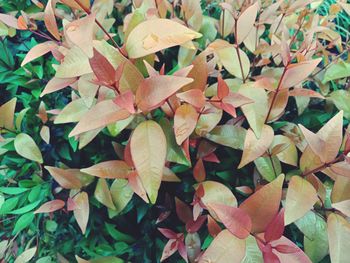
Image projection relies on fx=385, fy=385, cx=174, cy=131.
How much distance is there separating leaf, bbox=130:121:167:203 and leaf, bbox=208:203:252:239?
0.28 ft

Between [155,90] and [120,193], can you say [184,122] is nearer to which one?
[155,90]

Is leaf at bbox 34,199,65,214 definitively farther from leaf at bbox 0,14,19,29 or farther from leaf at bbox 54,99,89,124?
leaf at bbox 0,14,19,29

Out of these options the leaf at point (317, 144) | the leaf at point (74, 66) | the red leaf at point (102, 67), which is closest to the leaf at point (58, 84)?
the leaf at point (74, 66)

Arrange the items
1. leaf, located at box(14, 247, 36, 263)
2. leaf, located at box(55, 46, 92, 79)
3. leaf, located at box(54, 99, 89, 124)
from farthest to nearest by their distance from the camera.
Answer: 1. leaf, located at box(14, 247, 36, 263)
2. leaf, located at box(54, 99, 89, 124)
3. leaf, located at box(55, 46, 92, 79)

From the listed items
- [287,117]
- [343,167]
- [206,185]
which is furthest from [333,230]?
[287,117]

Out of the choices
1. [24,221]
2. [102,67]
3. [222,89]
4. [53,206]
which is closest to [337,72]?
[222,89]

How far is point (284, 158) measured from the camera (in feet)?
2.34

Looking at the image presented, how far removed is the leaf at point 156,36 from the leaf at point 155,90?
0.05 meters

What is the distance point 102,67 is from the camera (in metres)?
0.54

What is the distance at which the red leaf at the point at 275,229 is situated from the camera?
1.79 feet

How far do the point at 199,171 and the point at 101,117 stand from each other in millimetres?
249

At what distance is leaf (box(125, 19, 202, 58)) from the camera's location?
0.57 metres

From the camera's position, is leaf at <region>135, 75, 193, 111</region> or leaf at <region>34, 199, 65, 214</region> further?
leaf at <region>34, 199, 65, 214</region>

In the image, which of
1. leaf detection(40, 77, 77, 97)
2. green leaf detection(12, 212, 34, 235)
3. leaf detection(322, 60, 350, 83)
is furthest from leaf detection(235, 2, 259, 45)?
green leaf detection(12, 212, 34, 235)
